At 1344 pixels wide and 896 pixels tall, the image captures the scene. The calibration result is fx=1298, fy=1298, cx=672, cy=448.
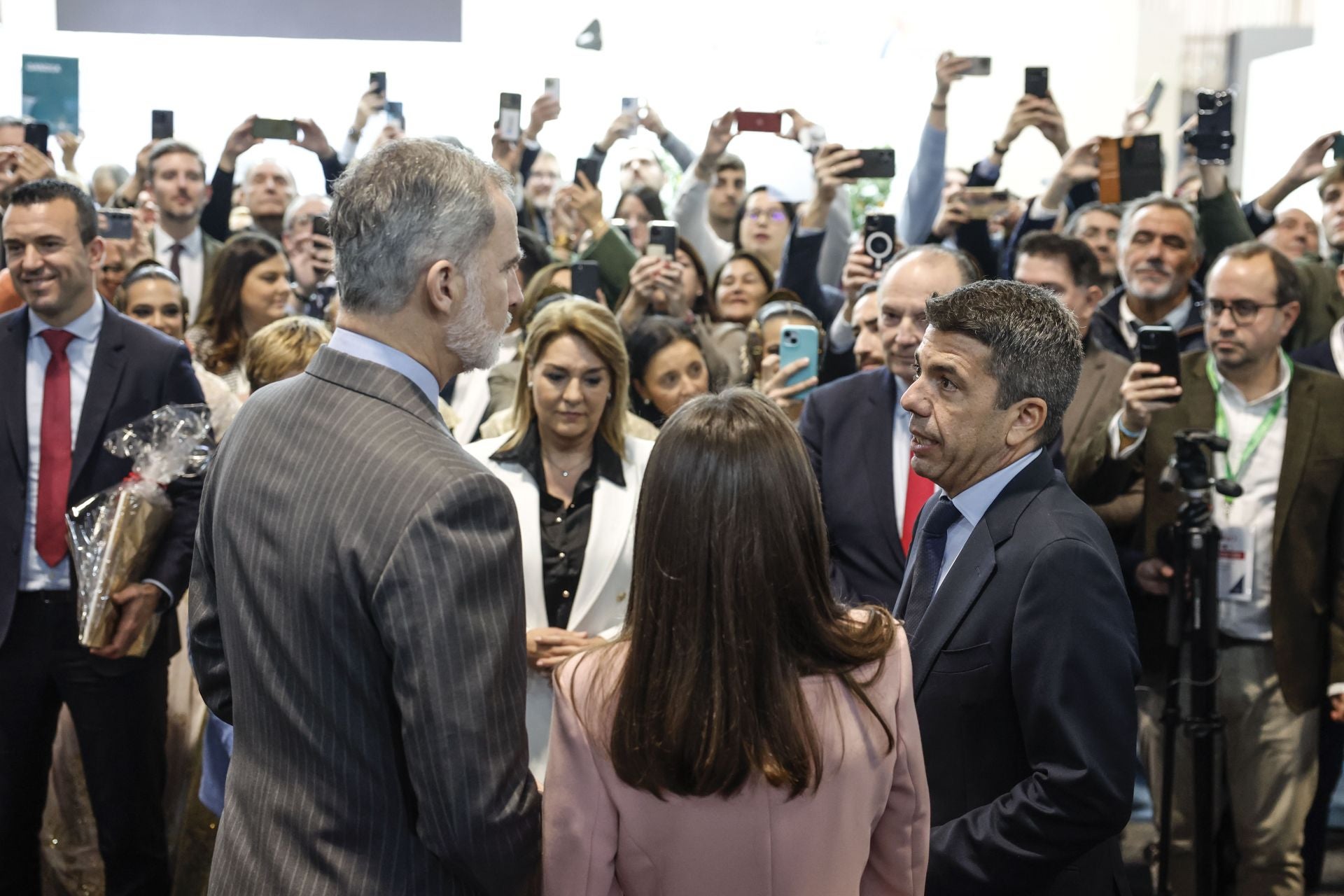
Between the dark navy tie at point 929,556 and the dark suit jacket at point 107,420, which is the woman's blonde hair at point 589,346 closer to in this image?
the dark suit jacket at point 107,420

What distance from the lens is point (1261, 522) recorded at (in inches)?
128

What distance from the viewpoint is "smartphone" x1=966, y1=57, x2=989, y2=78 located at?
5047 millimetres

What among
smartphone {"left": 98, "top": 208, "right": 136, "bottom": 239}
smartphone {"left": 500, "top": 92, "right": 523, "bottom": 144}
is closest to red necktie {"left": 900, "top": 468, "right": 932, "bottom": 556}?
smartphone {"left": 98, "top": 208, "right": 136, "bottom": 239}

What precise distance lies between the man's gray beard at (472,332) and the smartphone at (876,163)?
3221mm

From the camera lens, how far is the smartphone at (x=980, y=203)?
4527 millimetres

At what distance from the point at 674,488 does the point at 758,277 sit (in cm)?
367

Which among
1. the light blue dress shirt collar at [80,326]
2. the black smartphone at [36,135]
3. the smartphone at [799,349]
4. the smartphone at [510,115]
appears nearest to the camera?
the light blue dress shirt collar at [80,326]

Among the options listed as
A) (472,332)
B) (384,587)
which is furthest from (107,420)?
(384,587)

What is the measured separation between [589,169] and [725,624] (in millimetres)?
4227

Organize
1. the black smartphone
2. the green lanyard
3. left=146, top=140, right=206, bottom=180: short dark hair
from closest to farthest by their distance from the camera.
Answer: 1. the green lanyard
2. the black smartphone
3. left=146, top=140, right=206, bottom=180: short dark hair

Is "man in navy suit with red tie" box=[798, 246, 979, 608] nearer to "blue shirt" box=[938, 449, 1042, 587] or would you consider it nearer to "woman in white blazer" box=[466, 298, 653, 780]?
"woman in white blazer" box=[466, 298, 653, 780]

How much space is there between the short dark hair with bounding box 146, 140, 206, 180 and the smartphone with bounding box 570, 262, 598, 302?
86.6 inches

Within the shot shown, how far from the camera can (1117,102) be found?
11016 mm

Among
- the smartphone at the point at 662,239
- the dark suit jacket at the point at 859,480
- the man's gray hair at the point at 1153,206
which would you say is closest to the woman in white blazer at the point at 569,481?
the dark suit jacket at the point at 859,480
